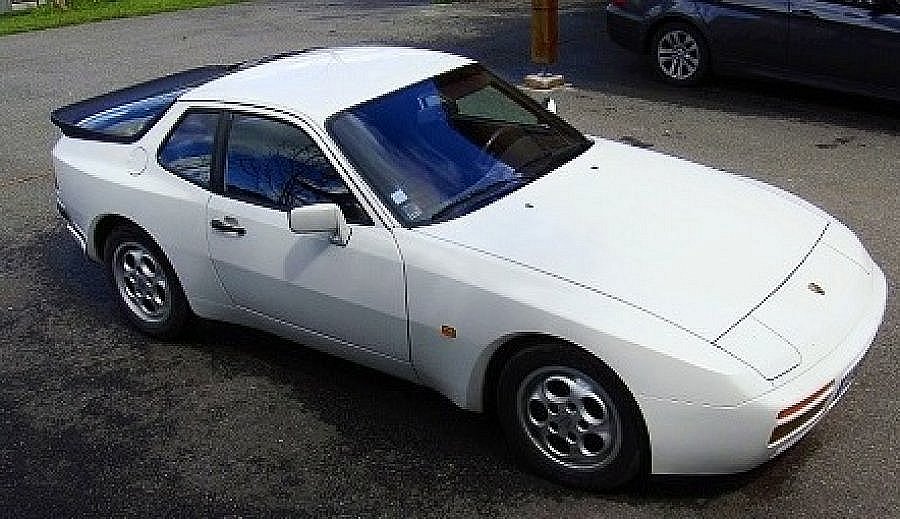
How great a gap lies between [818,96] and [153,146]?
686cm

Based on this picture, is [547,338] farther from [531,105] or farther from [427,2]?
[427,2]

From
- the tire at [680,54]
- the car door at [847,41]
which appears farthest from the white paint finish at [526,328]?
the tire at [680,54]

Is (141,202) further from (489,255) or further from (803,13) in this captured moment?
(803,13)

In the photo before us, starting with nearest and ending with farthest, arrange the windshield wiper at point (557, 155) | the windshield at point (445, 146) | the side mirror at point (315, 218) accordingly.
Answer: the side mirror at point (315, 218) → the windshield at point (445, 146) → the windshield wiper at point (557, 155)

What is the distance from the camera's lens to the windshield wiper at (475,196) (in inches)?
179

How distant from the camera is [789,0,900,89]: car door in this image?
8.89m

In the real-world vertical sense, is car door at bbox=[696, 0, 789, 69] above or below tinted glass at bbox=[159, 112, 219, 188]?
below

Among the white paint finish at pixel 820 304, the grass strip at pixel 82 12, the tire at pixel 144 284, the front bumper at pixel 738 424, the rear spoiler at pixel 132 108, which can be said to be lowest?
the grass strip at pixel 82 12

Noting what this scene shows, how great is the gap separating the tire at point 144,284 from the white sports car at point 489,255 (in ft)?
0.05

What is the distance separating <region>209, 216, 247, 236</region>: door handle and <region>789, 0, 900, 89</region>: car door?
20.8 ft

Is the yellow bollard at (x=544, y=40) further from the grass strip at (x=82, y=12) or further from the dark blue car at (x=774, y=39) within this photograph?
the grass strip at (x=82, y=12)

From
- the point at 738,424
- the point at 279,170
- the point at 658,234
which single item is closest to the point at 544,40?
the point at 279,170

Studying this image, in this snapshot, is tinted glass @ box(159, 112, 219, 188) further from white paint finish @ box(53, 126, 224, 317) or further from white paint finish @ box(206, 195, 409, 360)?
white paint finish @ box(206, 195, 409, 360)

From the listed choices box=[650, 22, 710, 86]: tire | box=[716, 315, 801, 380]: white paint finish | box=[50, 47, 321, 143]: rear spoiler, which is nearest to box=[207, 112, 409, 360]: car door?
box=[50, 47, 321, 143]: rear spoiler
